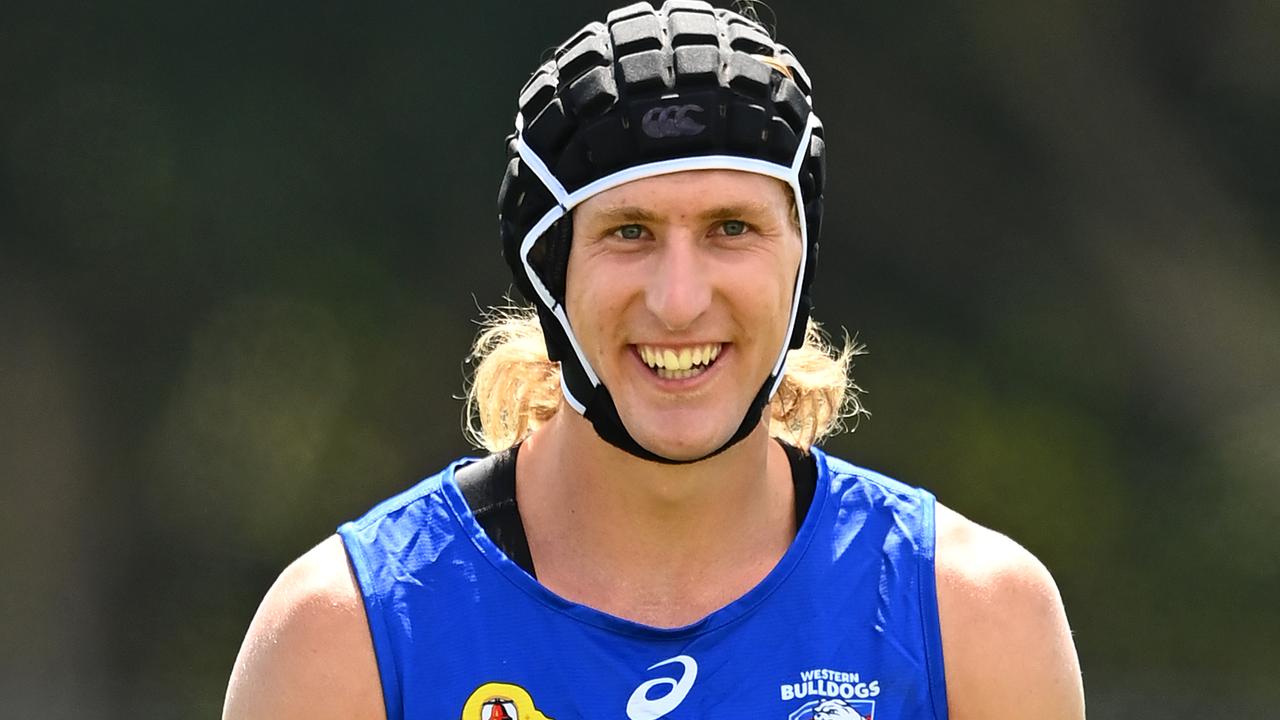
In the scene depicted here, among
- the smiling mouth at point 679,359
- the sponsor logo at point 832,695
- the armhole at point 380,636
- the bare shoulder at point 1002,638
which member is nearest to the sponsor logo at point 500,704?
the armhole at point 380,636

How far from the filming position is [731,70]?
289 cm

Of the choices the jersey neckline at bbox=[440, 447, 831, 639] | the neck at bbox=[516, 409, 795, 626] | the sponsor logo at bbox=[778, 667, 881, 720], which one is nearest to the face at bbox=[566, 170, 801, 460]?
the neck at bbox=[516, 409, 795, 626]

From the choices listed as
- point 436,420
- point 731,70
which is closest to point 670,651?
point 731,70

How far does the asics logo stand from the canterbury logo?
0.81m

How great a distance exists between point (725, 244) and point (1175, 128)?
5361 mm

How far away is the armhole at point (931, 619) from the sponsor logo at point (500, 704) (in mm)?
602

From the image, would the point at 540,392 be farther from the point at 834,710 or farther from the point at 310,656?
the point at 834,710

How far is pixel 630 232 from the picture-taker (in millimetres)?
2826

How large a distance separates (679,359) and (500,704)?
593 millimetres

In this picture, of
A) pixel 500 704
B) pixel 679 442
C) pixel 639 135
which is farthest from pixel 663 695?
pixel 639 135

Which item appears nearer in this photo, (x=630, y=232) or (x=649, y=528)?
(x=630, y=232)

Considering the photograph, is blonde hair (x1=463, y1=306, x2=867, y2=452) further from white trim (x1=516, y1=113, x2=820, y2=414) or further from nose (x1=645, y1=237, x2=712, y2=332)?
nose (x1=645, y1=237, x2=712, y2=332)

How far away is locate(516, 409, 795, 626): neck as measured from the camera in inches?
116

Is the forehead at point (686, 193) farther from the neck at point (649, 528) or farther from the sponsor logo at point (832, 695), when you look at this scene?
the sponsor logo at point (832, 695)
